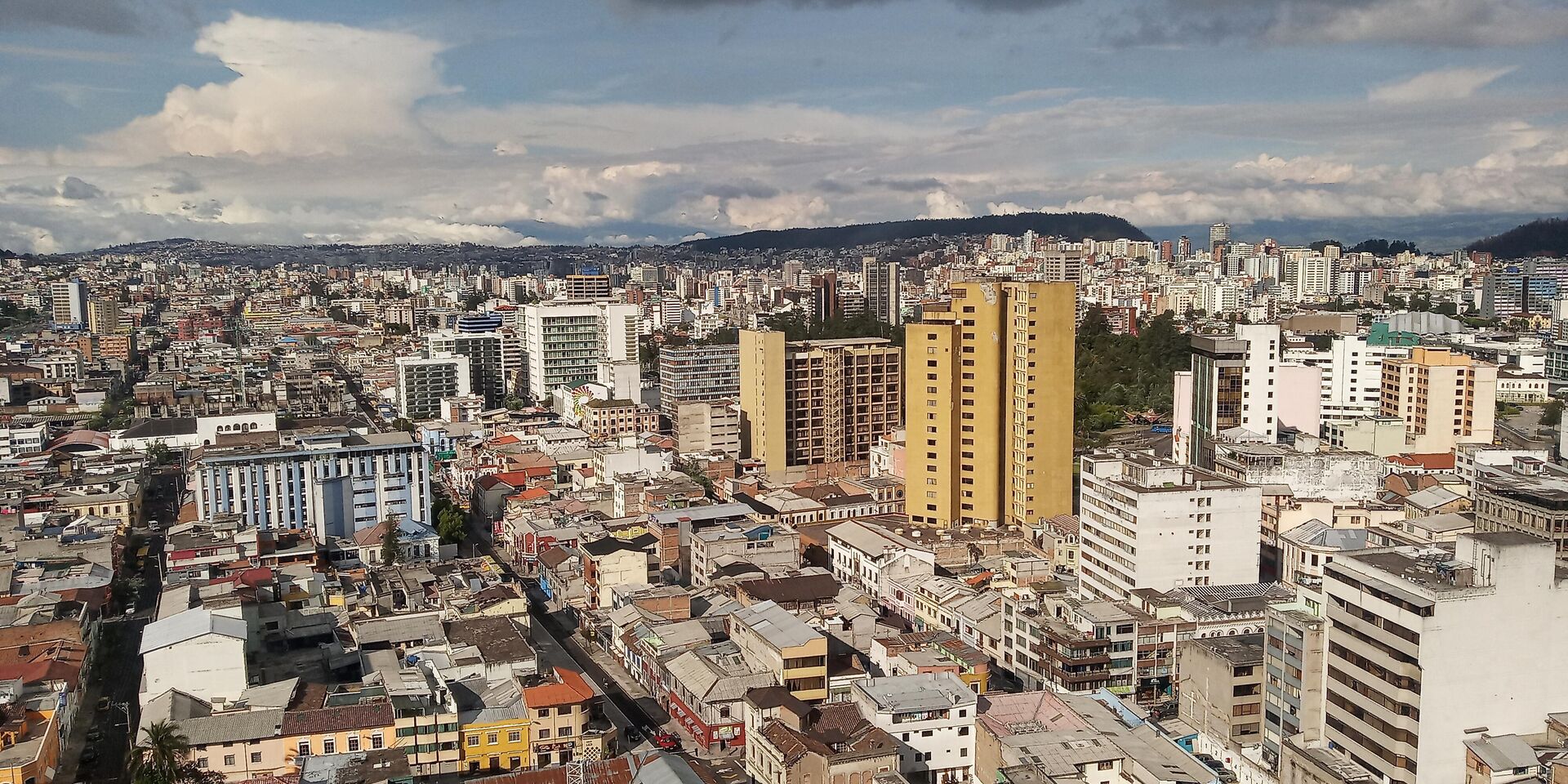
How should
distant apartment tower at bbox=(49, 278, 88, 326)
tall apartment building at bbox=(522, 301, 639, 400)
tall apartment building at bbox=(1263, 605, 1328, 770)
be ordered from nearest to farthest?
tall apartment building at bbox=(1263, 605, 1328, 770), tall apartment building at bbox=(522, 301, 639, 400), distant apartment tower at bbox=(49, 278, 88, 326)

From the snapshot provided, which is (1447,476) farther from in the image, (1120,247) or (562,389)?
(1120,247)

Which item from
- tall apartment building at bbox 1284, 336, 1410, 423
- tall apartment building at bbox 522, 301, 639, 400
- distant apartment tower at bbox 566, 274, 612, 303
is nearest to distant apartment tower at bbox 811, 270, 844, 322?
distant apartment tower at bbox 566, 274, 612, 303

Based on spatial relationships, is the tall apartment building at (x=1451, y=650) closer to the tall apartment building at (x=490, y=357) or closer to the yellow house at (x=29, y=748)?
the yellow house at (x=29, y=748)

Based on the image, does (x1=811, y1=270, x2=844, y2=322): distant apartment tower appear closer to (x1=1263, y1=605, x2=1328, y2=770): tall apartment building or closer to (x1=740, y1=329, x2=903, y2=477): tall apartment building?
(x1=740, y1=329, x2=903, y2=477): tall apartment building

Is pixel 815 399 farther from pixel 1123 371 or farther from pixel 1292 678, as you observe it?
pixel 1292 678

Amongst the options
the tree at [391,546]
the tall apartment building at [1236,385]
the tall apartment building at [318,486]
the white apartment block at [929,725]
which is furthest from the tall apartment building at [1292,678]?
the tall apartment building at [318,486]

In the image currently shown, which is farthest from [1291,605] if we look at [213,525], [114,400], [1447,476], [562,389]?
[114,400]

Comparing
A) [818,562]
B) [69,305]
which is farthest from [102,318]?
[818,562]
